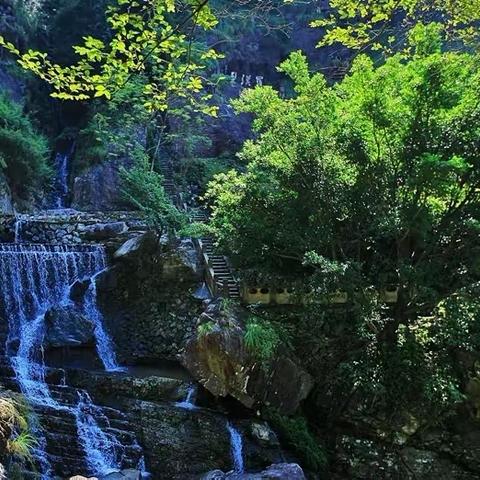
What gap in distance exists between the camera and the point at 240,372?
30.5 ft

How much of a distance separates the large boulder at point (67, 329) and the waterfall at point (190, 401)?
339 cm

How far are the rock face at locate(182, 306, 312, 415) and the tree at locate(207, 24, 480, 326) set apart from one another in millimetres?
1768

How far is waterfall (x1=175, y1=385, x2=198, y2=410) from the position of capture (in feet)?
32.8

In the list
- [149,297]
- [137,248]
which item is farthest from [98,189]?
[149,297]

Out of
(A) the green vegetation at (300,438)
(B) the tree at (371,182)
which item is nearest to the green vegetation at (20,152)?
(B) the tree at (371,182)

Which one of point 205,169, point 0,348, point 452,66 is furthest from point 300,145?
point 205,169

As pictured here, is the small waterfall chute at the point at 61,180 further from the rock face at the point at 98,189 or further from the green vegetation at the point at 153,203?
the green vegetation at the point at 153,203

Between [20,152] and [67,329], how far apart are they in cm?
795

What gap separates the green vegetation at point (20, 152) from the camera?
17.0m

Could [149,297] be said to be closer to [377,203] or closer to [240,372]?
[240,372]

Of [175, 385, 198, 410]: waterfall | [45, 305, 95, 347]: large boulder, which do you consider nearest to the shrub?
[175, 385, 198, 410]: waterfall

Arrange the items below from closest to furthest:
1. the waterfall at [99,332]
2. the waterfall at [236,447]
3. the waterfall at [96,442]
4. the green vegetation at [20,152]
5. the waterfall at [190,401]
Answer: the waterfall at [96,442] < the waterfall at [236,447] < the waterfall at [190,401] < the waterfall at [99,332] < the green vegetation at [20,152]

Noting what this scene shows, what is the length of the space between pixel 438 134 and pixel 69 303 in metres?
9.72

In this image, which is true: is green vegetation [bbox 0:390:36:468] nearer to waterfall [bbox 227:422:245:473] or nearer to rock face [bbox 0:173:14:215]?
waterfall [bbox 227:422:245:473]
